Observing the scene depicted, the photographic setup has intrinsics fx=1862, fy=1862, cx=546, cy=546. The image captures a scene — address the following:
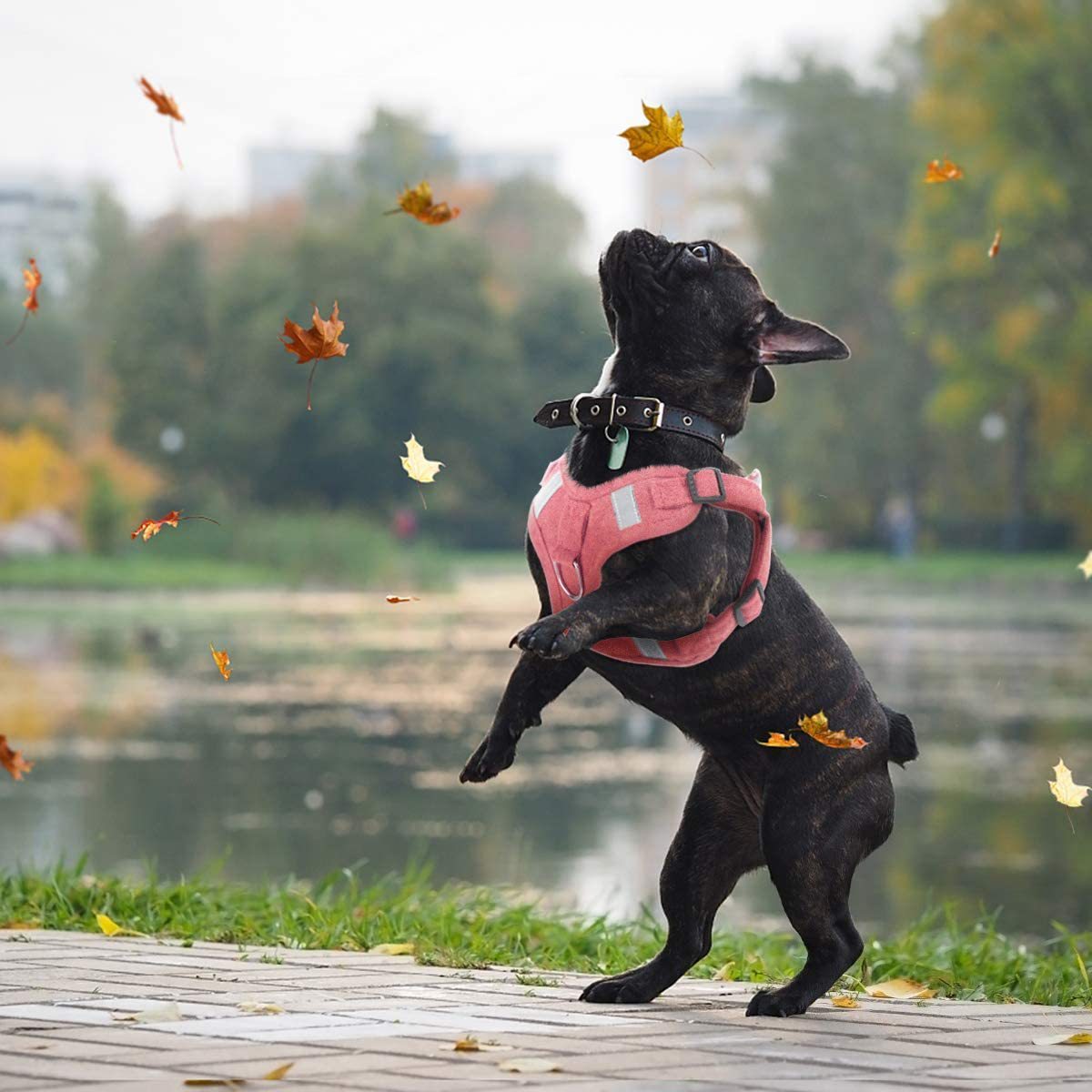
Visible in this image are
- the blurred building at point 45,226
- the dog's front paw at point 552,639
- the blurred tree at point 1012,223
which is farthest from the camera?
the blurred building at point 45,226

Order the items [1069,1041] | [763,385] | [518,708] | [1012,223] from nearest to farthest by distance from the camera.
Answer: [1069,1041] → [518,708] → [763,385] → [1012,223]

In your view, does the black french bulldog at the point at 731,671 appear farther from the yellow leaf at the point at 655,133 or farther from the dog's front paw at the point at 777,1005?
the yellow leaf at the point at 655,133

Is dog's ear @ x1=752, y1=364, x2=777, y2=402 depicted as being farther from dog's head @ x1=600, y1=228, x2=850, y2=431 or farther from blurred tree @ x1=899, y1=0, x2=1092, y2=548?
blurred tree @ x1=899, y1=0, x2=1092, y2=548

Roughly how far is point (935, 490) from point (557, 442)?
379 inches

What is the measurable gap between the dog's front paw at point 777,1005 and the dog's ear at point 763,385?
48.6 inches

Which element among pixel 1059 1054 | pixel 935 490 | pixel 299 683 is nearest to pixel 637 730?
pixel 299 683

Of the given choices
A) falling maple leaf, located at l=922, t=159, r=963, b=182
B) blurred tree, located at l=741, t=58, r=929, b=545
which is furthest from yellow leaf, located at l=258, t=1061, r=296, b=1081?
blurred tree, located at l=741, t=58, r=929, b=545

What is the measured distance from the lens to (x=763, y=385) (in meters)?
4.00

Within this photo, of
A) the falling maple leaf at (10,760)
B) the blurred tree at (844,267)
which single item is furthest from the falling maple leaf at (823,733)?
the blurred tree at (844,267)

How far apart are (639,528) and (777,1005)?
0.97 meters

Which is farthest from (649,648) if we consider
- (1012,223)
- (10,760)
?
(1012,223)

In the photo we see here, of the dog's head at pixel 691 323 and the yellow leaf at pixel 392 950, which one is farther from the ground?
the dog's head at pixel 691 323

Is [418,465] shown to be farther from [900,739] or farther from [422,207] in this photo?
[900,739]

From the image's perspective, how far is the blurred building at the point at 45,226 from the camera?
64938 mm
